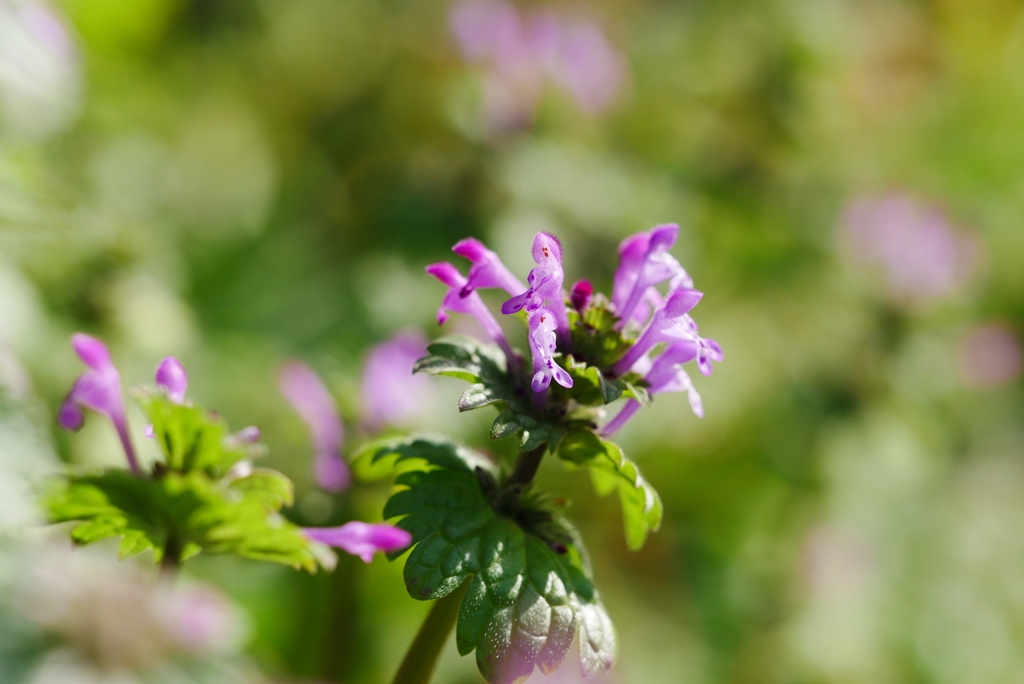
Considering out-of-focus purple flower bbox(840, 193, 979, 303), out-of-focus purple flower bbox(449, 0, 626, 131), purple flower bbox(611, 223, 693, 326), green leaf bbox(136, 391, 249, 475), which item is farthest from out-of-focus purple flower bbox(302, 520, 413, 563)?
out-of-focus purple flower bbox(840, 193, 979, 303)

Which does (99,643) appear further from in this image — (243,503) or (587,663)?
(587,663)

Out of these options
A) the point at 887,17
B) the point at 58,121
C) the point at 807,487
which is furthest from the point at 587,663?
the point at 887,17

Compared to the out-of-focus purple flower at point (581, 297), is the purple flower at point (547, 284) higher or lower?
lower

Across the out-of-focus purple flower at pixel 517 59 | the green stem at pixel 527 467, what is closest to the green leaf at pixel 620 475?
the green stem at pixel 527 467

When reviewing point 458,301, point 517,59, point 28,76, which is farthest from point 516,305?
point 517,59

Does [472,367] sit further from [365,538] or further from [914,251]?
[914,251]

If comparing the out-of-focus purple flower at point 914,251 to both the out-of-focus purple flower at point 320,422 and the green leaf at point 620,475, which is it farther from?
the green leaf at point 620,475
